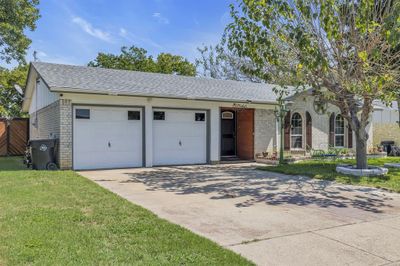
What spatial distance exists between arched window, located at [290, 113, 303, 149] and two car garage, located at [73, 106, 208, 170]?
17.0 ft

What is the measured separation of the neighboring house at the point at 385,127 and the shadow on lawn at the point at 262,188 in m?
13.3

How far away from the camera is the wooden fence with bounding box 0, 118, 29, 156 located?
20.9 metres

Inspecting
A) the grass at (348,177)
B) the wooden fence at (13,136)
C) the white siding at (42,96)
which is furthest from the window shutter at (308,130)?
the wooden fence at (13,136)

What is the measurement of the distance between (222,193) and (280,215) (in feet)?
7.74

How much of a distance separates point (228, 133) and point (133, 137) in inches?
220

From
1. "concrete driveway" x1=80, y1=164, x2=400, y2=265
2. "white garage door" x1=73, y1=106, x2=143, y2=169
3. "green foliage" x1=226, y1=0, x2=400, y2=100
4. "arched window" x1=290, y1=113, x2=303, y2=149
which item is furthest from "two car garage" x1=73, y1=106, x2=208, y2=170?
"green foliage" x1=226, y1=0, x2=400, y2=100

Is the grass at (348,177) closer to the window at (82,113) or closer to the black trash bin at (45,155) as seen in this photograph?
the window at (82,113)

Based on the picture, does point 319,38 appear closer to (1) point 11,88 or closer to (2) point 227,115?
(2) point 227,115

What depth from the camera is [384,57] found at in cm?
1110

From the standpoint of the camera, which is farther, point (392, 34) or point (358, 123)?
point (358, 123)

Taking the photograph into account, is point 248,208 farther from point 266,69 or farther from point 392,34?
point 266,69

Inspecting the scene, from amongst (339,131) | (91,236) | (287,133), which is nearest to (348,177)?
(287,133)

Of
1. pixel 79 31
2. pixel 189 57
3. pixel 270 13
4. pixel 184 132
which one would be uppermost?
pixel 189 57

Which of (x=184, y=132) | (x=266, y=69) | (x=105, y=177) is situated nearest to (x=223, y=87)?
(x=184, y=132)
